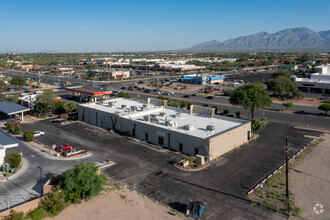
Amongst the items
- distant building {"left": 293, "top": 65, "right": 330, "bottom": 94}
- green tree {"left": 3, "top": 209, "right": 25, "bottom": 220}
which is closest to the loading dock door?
green tree {"left": 3, "top": 209, "right": 25, "bottom": 220}

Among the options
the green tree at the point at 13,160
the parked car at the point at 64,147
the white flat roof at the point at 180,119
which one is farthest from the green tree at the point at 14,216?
the white flat roof at the point at 180,119

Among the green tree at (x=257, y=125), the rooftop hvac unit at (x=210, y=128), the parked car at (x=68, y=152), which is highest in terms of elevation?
the rooftop hvac unit at (x=210, y=128)

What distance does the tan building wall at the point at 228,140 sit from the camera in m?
35.7

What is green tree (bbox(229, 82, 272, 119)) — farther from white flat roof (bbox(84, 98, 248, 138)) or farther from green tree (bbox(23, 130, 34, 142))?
green tree (bbox(23, 130, 34, 142))

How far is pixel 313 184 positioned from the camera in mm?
28469

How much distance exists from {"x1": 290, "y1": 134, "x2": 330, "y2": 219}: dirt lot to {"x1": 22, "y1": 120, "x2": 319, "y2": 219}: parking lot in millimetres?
2730

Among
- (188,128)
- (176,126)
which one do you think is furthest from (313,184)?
(176,126)

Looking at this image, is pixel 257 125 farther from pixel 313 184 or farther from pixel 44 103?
pixel 44 103

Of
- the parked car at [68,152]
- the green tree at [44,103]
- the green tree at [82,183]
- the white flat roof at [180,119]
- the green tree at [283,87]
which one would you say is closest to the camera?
the green tree at [82,183]

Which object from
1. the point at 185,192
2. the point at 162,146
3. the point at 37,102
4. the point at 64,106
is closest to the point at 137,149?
the point at 162,146

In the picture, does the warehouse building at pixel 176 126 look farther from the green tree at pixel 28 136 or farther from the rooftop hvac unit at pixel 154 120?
the green tree at pixel 28 136

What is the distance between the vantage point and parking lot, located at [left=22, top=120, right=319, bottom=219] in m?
24.8

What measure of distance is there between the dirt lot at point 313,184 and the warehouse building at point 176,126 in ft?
32.2

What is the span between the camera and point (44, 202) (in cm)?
2370
